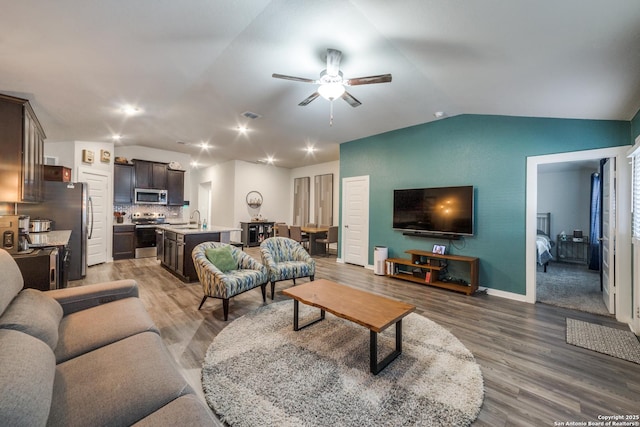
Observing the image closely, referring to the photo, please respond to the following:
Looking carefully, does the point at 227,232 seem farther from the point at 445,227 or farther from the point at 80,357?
the point at 445,227

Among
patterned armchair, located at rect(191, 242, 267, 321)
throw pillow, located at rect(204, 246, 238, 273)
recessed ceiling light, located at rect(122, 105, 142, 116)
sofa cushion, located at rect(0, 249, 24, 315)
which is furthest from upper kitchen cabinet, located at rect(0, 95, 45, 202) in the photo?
throw pillow, located at rect(204, 246, 238, 273)

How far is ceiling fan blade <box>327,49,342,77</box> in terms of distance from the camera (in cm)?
267

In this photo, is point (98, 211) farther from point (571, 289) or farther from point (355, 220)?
point (571, 289)

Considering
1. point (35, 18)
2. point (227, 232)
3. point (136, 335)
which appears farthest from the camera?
point (227, 232)

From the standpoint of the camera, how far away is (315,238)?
24.8ft

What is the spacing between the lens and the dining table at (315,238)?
7.28 meters

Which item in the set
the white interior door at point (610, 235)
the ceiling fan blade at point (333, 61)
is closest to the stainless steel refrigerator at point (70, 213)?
the ceiling fan blade at point (333, 61)

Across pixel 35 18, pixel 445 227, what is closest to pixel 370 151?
pixel 445 227

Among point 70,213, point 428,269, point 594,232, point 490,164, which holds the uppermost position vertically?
point 490,164

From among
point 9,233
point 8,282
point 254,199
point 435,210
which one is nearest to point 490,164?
point 435,210

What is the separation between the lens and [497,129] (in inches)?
160

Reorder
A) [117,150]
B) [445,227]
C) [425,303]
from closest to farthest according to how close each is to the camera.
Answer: [425,303] < [445,227] < [117,150]

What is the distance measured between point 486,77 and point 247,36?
2.54 m

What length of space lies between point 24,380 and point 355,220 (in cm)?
550
